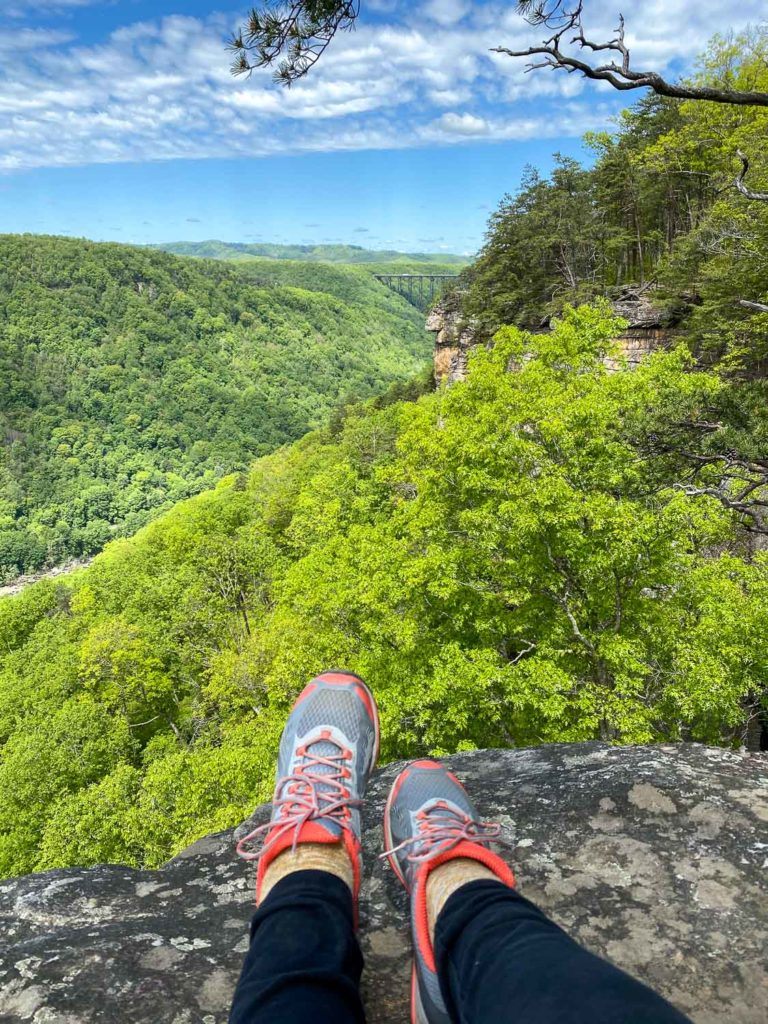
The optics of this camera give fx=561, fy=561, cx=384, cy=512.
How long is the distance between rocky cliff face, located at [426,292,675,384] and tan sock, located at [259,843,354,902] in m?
15.6

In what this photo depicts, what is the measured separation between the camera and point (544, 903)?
2.46 metres

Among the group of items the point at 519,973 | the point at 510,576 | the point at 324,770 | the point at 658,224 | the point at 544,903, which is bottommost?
the point at 510,576

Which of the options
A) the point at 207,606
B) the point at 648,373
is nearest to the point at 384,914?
the point at 648,373

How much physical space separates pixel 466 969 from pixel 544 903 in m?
0.96

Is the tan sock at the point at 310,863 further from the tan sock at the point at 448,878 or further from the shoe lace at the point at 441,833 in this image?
the tan sock at the point at 448,878

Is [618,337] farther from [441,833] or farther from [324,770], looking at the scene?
[441,833]

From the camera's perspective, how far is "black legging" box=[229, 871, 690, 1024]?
137 cm

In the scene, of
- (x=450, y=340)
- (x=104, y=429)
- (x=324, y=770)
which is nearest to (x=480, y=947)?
(x=324, y=770)

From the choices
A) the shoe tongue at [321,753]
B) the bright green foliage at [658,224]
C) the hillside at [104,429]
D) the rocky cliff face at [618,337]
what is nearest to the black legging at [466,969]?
the shoe tongue at [321,753]

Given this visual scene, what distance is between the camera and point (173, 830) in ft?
52.4

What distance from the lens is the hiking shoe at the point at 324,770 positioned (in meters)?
2.47

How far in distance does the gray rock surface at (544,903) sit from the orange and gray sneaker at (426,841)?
0.20 metres

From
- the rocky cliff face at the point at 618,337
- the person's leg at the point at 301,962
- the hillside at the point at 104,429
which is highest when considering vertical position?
the rocky cliff face at the point at 618,337

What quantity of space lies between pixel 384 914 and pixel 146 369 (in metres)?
218
